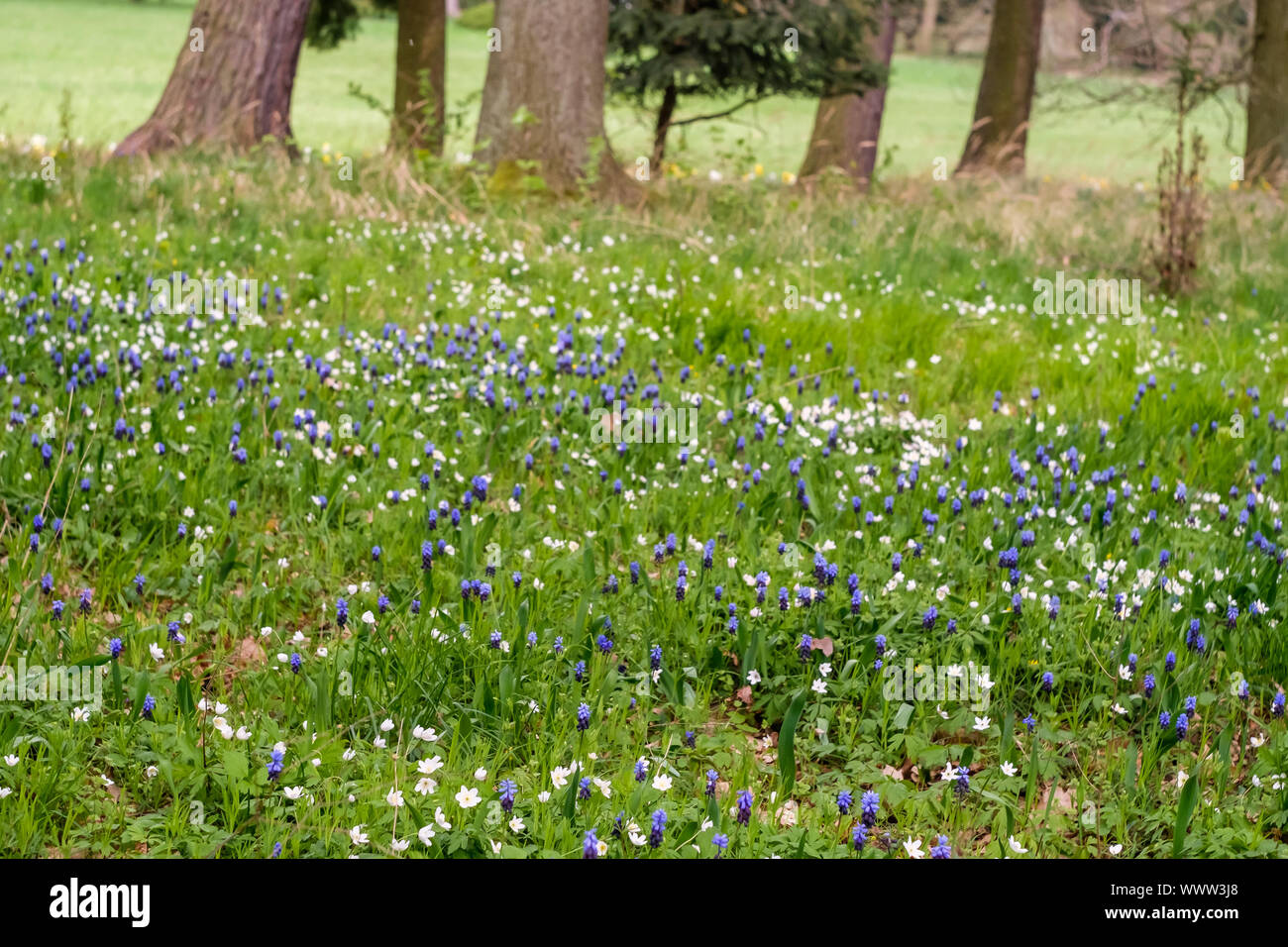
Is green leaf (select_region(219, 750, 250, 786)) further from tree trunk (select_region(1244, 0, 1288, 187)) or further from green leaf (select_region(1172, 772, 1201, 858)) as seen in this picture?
tree trunk (select_region(1244, 0, 1288, 187))

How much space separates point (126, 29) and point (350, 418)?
48044 millimetres

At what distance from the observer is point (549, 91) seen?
403 inches

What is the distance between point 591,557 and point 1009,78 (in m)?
16.9

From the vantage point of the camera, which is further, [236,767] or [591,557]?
[591,557]

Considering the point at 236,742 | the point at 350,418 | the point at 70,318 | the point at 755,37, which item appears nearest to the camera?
the point at 236,742

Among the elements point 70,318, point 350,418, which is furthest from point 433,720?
point 70,318

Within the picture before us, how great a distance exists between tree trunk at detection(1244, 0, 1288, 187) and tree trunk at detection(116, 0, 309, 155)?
13335 millimetres

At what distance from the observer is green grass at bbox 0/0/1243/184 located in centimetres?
2611

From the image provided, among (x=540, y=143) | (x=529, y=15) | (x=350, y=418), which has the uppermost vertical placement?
(x=529, y=15)

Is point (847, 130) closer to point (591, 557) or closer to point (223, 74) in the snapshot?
point (223, 74)

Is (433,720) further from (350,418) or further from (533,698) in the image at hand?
(350,418)

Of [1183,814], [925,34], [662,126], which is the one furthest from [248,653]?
[925,34]

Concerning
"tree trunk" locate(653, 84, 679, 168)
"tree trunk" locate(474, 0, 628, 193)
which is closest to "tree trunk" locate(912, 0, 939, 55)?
"tree trunk" locate(653, 84, 679, 168)
